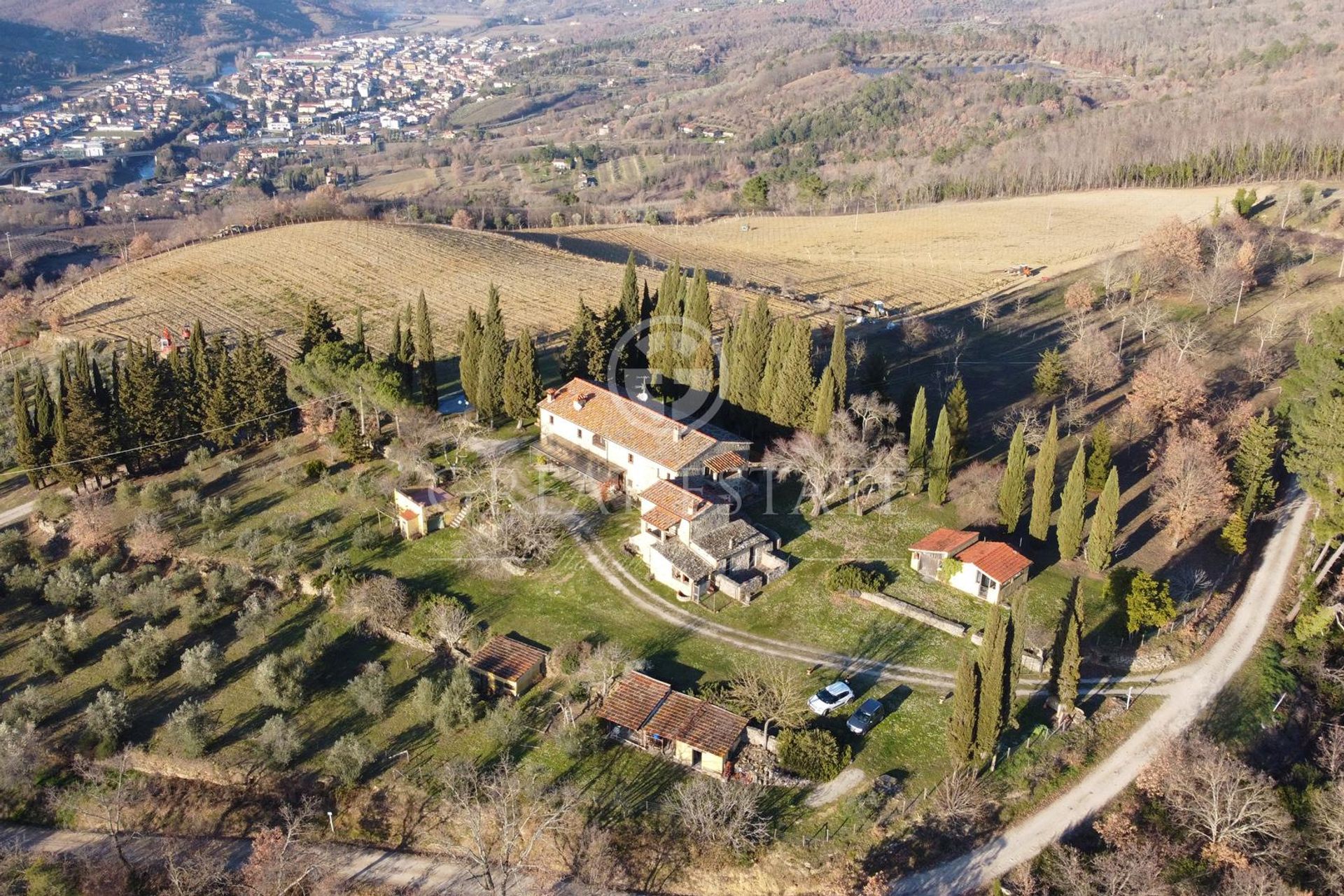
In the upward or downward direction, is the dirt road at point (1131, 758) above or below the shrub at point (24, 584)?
below

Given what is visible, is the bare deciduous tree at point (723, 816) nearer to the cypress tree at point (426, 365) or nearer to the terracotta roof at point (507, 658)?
the terracotta roof at point (507, 658)

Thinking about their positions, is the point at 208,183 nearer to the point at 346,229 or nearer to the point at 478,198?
the point at 478,198

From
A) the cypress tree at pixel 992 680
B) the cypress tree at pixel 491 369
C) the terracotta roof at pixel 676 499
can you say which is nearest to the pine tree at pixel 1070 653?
the cypress tree at pixel 992 680

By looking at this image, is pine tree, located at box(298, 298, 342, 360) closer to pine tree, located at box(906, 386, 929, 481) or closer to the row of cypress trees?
the row of cypress trees

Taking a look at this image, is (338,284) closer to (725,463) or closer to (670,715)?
(725,463)

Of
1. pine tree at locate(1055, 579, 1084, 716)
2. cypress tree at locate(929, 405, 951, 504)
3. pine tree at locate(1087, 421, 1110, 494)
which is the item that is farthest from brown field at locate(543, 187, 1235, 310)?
pine tree at locate(1055, 579, 1084, 716)

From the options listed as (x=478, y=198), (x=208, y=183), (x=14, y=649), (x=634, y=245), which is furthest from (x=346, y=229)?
(x=208, y=183)
